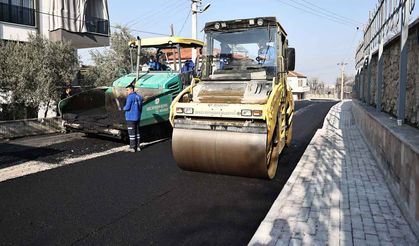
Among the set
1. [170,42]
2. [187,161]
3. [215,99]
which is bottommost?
[187,161]

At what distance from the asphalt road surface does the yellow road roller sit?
1.56ft

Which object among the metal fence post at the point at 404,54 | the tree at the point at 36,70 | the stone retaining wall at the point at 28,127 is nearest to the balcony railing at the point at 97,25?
the tree at the point at 36,70

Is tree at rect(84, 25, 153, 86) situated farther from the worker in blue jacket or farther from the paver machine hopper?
the worker in blue jacket

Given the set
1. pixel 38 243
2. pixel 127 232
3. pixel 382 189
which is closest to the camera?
pixel 38 243

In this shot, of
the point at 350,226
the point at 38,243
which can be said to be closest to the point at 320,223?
the point at 350,226

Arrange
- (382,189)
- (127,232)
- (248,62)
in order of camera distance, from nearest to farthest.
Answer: (127,232) → (382,189) → (248,62)

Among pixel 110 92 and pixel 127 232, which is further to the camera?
pixel 110 92

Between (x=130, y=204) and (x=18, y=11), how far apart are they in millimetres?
16642

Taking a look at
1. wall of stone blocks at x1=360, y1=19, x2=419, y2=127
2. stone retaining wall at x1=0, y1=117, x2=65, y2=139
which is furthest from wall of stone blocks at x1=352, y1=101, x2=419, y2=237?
stone retaining wall at x1=0, y1=117, x2=65, y2=139

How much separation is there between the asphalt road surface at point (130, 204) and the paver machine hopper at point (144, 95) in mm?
1702

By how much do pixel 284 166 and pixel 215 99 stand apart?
88.7 inches

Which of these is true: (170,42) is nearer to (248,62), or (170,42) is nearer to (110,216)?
(248,62)

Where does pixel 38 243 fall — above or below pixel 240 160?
below

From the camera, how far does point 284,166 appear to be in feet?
23.4
